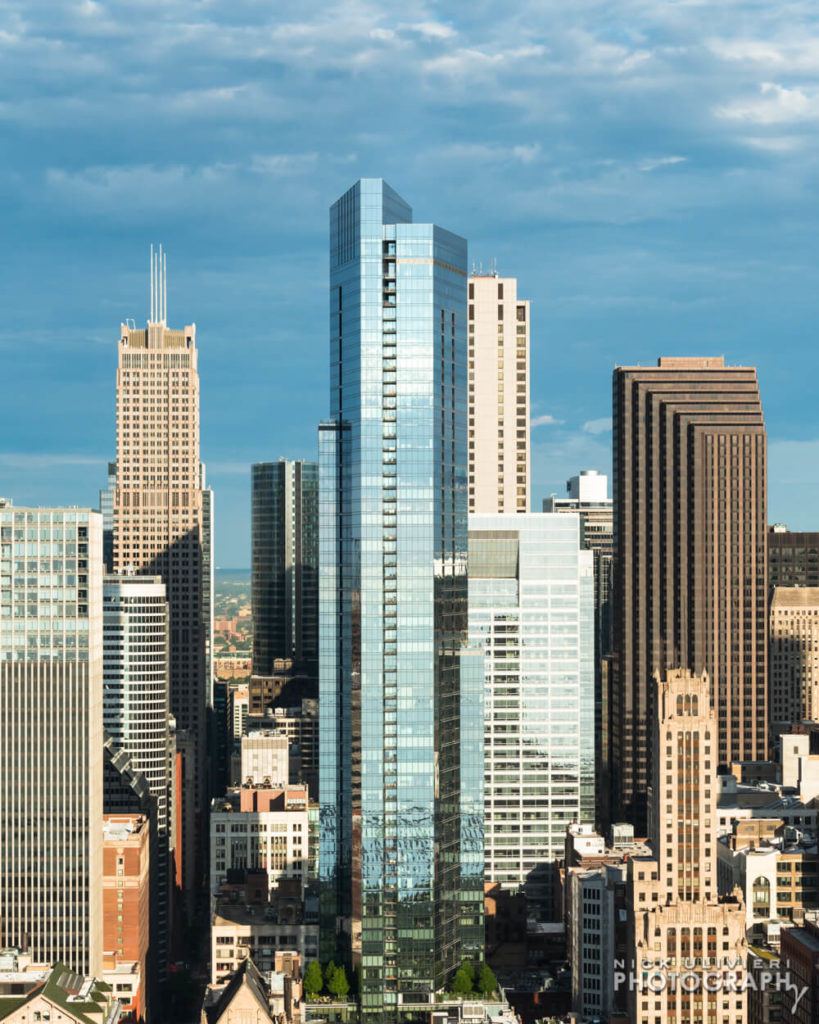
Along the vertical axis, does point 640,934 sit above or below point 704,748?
below

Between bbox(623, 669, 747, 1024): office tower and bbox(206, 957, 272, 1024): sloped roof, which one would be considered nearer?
bbox(206, 957, 272, 1024): sloped roof

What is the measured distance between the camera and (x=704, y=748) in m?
200

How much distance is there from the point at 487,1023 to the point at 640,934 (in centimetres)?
1991

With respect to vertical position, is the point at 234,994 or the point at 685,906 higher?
the point at 685,906

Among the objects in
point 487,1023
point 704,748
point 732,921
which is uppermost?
point 704,748

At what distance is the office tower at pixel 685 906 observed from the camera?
18988 centimetres

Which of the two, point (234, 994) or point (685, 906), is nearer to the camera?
point (234, 994)

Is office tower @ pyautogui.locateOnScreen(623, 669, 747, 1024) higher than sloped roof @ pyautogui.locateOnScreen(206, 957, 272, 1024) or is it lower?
higher

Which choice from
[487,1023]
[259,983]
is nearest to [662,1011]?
[487,1023]

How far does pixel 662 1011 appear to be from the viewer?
18988 centimetres

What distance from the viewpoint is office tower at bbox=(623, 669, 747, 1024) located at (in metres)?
190

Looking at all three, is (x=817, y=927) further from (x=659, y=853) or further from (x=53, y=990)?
(x=53, y=990)

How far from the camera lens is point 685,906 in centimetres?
19225

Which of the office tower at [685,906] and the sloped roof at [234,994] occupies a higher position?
the office tower at [685,906]
